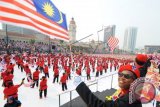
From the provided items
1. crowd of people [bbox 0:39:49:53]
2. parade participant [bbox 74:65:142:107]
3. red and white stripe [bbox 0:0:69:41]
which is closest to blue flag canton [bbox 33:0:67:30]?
red and white stripe [bbox 0:0:69:41]

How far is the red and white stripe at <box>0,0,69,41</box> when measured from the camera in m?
4.93

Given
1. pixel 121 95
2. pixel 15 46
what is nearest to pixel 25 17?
pixel 121 95

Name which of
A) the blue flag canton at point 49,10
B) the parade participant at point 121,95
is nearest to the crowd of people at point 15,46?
the blue flag canton at point 49,10

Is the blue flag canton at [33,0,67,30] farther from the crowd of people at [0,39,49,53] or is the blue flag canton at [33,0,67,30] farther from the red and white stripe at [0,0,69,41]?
the crowd of people at [0,39,49,53]

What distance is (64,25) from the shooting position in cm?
666

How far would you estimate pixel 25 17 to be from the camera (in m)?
5.42

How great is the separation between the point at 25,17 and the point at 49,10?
791mm

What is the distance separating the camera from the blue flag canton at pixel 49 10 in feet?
17.7

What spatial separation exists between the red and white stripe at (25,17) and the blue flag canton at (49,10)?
0.44 feet

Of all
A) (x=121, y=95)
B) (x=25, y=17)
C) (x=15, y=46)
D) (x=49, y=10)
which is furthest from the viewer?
(x=15, y=46)

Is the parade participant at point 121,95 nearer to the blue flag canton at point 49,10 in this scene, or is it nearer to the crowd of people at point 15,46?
the blue flag canton at point 49,10

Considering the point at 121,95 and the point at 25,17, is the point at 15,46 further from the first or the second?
the point at 121,95

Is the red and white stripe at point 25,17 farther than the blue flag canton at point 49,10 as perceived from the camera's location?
No

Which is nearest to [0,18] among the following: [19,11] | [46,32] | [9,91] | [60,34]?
[19,11]
